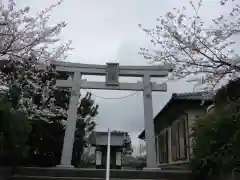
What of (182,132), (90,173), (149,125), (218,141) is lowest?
(90,173)

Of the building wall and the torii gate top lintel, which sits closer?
the torii gate top lintel

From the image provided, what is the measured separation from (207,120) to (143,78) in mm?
4655

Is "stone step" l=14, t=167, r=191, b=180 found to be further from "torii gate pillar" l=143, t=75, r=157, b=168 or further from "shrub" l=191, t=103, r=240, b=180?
"torii gate pillar" l=143, t=75, r=157, b=168

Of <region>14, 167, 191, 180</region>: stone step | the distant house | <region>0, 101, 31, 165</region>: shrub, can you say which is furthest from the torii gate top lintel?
<region>0, 101, 31, 165</region>: shrub

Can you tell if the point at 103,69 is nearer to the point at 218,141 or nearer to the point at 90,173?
the point at 90,173

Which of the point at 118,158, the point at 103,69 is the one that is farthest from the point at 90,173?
the point at 103,69

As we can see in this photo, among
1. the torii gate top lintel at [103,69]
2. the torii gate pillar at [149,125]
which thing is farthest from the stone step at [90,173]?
the torii gate top lintel at [103,69]

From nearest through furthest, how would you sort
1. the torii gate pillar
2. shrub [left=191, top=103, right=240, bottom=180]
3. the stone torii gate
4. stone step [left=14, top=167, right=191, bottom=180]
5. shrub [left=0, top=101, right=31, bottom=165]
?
shrub [left=191, top=103, right=240, bottom=180] < shrub [left=0, top=101, right=31, bottom=165] < stone step [left=14, top=167, right=191, bottom=180] < the torii gate pillar < the stone torii gate

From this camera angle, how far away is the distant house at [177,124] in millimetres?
13922

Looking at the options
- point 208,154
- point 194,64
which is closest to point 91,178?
point 208,154

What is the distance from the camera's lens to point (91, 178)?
8.80 m

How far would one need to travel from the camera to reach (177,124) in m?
15.9

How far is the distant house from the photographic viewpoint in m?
13.9

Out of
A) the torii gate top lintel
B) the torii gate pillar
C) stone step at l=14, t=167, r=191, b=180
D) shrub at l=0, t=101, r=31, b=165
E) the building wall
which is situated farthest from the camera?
the building wall
